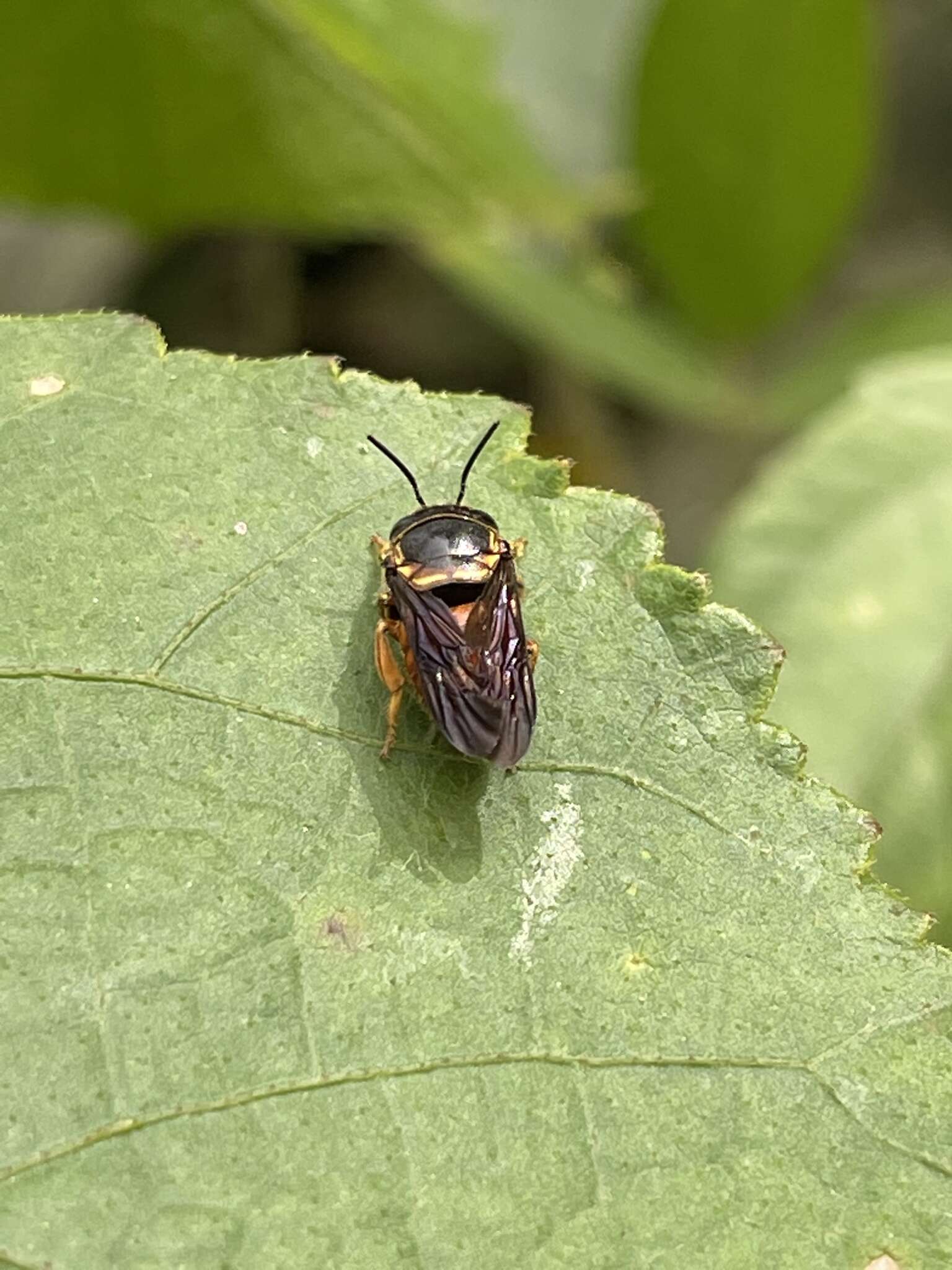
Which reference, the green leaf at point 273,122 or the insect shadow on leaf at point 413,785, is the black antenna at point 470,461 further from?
the green leaf at point 273,122

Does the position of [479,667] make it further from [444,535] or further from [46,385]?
[46,385]

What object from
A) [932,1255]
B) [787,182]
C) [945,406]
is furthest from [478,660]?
[787,182]

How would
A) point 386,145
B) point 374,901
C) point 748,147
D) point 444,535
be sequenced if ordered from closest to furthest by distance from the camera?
point 374,901, point 444,535, point 386,145, point 748,147

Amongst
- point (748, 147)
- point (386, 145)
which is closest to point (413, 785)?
point (386, 145)

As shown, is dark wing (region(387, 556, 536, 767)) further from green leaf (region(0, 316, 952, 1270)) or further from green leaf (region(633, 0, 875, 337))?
green leaf (region(633, 0, 875, 337))

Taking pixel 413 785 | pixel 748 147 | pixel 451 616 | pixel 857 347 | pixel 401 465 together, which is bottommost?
pixel 413 785

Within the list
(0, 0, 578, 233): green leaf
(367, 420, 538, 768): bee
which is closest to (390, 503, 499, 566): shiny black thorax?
(367, 420, 538, 768): bee

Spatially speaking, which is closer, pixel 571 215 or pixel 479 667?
pixel 479 667

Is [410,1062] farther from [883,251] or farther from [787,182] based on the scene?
[883,251]
